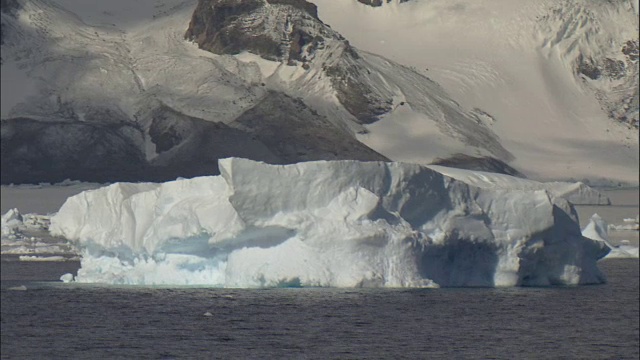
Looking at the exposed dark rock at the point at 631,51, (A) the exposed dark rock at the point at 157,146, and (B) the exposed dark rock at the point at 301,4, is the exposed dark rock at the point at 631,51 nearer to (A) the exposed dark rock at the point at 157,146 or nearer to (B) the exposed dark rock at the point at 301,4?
(B) the exposed dark rock at the point at 301,4

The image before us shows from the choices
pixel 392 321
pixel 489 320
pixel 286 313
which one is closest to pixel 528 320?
pixel 489 320

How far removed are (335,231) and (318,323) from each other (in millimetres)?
Answer: 5701

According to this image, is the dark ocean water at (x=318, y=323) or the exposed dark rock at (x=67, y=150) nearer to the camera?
the dark ocean water at (x=318, y=323)

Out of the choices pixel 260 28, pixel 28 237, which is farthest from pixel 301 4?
pixel 28 237

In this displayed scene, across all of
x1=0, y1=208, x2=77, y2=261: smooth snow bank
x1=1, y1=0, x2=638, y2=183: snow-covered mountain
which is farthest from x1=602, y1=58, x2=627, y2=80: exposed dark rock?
x1=0, y1=208, x2=77, y2=261: smooth snow bank

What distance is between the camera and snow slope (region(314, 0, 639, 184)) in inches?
4823

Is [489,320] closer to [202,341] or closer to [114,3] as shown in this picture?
[202,341]

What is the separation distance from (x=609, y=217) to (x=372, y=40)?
3716 cm

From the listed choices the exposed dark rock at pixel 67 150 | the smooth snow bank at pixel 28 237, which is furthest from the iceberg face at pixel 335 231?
the exposed dark rock at pixel 67 150

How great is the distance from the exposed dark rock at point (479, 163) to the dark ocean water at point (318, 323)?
60152mm

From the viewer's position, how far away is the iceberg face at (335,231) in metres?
47.3

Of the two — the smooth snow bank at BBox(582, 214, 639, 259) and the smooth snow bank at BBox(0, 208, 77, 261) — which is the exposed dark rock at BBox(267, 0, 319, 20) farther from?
the smooth snow bank at BBox(582, 214, 639, 259)

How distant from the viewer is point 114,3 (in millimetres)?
111750

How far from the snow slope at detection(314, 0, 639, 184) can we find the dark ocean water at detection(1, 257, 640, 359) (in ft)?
229
